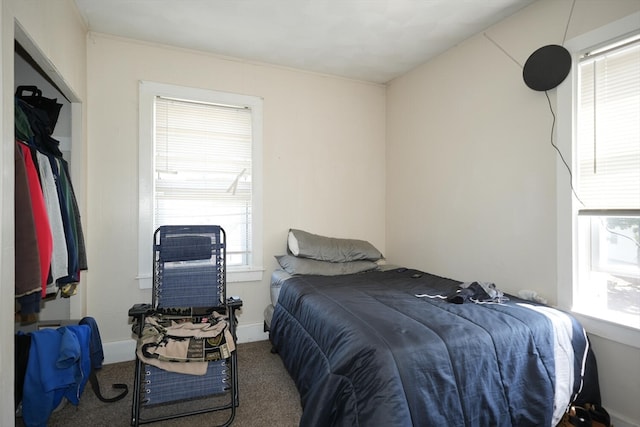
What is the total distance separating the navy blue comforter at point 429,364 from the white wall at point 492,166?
0.43 m

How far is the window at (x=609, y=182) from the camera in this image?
1762 millimetres

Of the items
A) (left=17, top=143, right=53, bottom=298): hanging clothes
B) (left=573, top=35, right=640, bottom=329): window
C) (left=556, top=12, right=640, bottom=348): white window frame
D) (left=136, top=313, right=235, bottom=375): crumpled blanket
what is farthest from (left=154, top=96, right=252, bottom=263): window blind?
(left=573, top=35, right=640, bottom=329): window

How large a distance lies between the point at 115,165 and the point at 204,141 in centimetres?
76

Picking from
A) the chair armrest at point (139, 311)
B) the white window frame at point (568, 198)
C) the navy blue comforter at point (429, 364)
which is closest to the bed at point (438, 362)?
the navy blue comforter at point (429, 364)

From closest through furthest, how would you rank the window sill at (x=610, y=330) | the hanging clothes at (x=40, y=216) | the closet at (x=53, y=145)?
the hanging clothes at (x=40, y=216) → the window sill at (x=610, y=330) → the closet at (x=53, y=145)

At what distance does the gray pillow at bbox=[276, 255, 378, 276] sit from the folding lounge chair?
0.67 m

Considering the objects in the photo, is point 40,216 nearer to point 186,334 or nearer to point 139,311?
point 139,311

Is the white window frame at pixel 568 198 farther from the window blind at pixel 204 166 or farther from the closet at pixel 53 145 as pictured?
the closet at pixel 53 145

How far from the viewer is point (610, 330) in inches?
70.6

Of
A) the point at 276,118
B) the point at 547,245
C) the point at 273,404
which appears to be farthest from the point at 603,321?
the point at 276,118

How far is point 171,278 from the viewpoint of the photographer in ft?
7.59

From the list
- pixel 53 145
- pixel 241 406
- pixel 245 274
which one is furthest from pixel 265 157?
pixel 241 406

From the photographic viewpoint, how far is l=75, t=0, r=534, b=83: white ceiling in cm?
224

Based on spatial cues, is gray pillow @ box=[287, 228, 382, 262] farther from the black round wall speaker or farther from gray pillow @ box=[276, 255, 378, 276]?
the black round wall speaker
